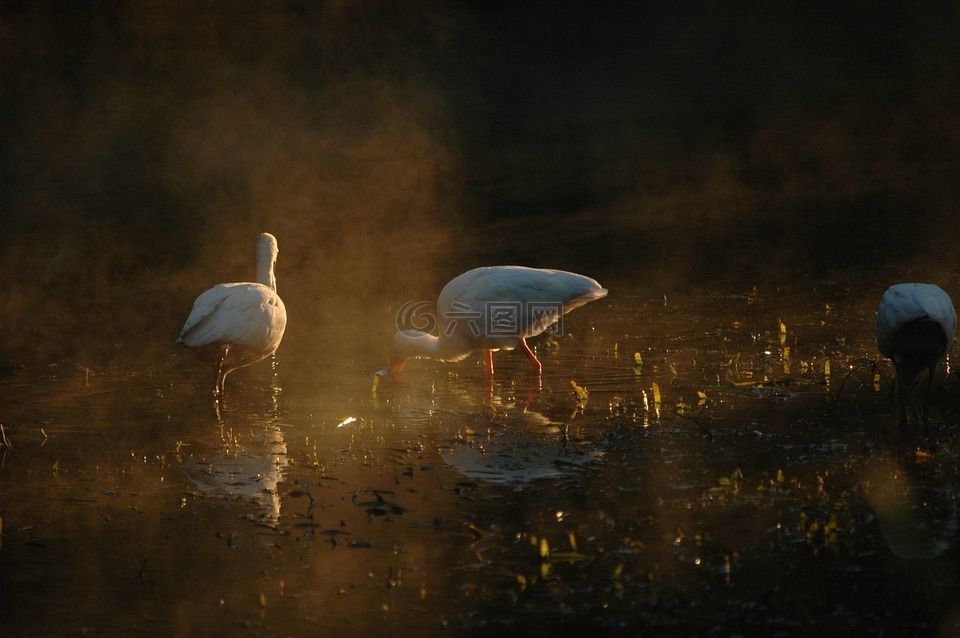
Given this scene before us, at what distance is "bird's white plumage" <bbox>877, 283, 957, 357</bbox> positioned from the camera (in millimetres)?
5801

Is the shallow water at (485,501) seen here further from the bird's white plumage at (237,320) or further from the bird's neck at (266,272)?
the bird's neck at (266,272)

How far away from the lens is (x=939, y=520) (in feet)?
15.0

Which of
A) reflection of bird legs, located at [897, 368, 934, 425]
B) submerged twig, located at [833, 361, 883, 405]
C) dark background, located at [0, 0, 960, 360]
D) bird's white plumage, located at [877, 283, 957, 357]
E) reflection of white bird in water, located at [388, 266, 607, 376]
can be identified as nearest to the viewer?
bird's white plumage, located at [877, 283, 957, 357]

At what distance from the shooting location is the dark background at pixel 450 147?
38.7 feet

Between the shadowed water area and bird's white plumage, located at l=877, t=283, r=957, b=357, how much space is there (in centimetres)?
51

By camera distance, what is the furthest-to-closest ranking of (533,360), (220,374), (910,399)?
1. (533,360)
2. (220,374)
3. (910,399)

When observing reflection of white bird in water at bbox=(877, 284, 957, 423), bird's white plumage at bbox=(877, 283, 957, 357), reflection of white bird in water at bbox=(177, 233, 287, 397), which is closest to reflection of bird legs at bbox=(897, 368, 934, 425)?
reflection of white bird in water at bbox=(877, 284, 957, 423)

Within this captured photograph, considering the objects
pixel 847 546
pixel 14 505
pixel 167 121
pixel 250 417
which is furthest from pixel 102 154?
pixel 847 546

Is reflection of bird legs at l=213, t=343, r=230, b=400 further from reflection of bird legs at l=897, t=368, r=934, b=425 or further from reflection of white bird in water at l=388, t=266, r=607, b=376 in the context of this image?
reflection of bird legs at l=897, t=368, r=934, b=425

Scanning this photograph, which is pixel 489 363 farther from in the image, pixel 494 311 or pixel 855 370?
pixel 855 370

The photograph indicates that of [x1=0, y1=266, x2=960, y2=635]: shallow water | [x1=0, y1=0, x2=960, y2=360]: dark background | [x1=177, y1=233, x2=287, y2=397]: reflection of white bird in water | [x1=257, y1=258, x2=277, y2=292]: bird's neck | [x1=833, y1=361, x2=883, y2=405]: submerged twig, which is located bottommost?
[x1=0, y1=266, x2=960, y2=635]: shallow water

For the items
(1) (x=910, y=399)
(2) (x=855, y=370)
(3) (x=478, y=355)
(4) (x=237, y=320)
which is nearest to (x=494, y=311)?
(3) (x=478, y=355)

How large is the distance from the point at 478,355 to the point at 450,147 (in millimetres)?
7480

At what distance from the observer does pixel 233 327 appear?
288 inches
